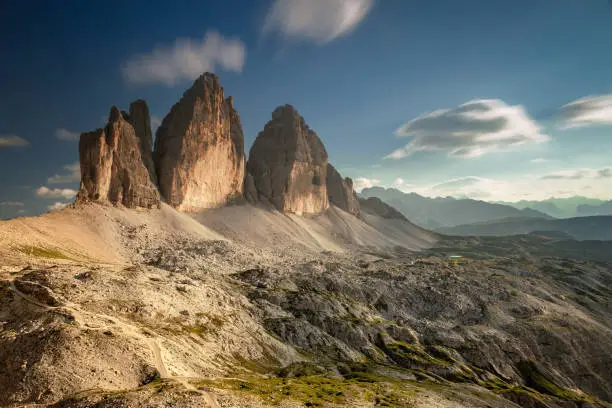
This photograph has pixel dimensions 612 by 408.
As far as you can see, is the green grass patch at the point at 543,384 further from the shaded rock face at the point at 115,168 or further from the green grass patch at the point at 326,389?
the shaded rock face at the point at 115,168

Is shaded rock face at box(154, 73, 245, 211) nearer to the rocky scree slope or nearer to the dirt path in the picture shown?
the rocky scree slope


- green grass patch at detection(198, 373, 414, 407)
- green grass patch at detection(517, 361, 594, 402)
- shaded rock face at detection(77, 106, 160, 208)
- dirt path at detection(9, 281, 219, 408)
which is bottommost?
green grass patch at detection(517, 361, 594, 402)

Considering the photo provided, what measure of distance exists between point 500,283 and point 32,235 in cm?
13464

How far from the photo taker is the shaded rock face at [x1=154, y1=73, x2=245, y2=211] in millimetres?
142000

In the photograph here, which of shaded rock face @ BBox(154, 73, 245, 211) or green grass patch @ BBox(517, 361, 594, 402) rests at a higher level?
shaded rock face @ BBox(154, 73, 245, 211)

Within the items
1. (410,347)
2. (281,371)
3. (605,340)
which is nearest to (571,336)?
(605,340)

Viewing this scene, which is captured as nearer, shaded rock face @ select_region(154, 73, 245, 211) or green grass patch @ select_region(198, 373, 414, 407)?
green grass patch @ select_region(198, 373, 414, 407)

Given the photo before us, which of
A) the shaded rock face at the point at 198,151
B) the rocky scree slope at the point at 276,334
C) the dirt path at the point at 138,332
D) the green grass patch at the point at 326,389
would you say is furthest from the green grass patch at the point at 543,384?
the shaded rock face at the point at 198,151

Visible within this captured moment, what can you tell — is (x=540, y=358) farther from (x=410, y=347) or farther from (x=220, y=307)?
(x=220, y=307)

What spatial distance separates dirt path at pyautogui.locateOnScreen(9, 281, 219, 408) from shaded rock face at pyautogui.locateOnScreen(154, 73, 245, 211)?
10174 cm

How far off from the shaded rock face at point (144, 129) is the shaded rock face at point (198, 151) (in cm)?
549

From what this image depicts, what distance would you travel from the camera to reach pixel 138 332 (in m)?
40.5

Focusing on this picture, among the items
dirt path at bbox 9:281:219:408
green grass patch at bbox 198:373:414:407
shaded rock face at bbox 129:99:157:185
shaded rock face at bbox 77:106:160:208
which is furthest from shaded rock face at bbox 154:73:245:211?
green grass patch at bbox 198:373:414:407

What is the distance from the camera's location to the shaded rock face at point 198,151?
142 meters
